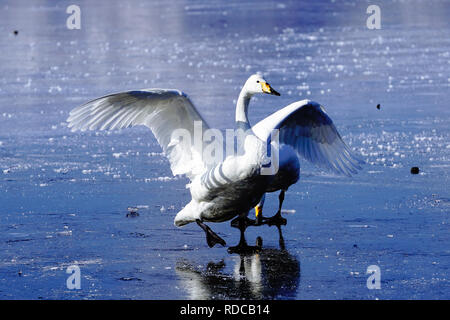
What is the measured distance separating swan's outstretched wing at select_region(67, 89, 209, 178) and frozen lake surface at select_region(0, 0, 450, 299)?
0.61m

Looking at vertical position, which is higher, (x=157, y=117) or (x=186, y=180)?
(x=157, y=117)

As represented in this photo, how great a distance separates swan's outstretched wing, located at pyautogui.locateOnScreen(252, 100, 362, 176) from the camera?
302 inches

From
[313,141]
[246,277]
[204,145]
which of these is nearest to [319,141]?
[313,141]

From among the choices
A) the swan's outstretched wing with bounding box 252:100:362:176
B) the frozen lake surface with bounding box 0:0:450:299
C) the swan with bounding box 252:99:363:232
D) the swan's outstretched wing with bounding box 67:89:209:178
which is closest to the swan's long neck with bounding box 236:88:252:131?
the swan's outstretched wing with bounding box 67:89:209:178

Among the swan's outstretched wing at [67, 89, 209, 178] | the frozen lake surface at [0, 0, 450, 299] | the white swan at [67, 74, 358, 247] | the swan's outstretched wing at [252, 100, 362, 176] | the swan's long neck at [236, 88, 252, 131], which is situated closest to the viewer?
the frozen lake surface at [0, 0, 450, 299]

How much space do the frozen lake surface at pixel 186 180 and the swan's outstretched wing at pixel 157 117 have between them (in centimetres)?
61

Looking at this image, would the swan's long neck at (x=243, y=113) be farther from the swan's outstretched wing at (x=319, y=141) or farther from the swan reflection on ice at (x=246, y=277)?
the swan's outstretched wing at (x=319, y=141)

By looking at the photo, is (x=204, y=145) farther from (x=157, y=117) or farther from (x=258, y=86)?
(x=258, y=86)

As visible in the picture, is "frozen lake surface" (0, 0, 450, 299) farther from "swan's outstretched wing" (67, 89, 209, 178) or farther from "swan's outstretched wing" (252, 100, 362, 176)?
"swan's outstretched wing" (67, 89, 209, 178)

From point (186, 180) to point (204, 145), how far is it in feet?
6.38

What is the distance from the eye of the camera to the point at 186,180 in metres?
8.47

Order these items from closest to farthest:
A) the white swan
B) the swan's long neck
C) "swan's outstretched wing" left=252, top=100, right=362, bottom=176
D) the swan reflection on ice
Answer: the swan reflection on ice
the white swan
the swan's long neck
"swan's outstretched wing" left=252, top=100, right=362, bottom=176

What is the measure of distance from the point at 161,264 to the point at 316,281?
1.15 m

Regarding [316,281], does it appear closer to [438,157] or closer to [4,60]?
[438,157]
